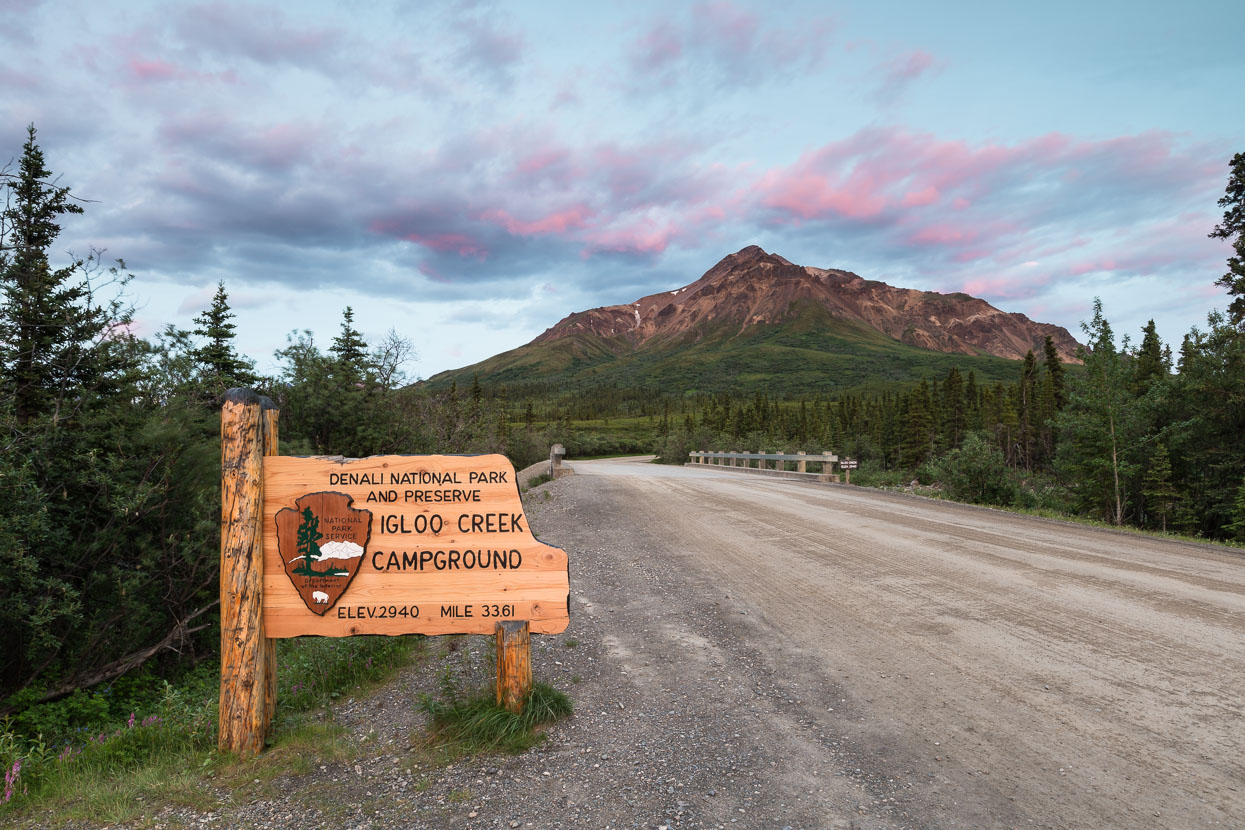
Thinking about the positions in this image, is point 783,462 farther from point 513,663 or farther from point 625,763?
point 625,763

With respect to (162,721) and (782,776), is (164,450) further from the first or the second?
(782,776)

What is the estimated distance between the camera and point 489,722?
386cm

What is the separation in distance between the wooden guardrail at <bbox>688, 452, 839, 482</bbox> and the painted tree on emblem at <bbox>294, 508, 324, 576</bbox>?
65.1 ft

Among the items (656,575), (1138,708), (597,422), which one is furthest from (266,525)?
(597,422)

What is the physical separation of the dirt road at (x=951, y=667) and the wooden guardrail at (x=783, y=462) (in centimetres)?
1201

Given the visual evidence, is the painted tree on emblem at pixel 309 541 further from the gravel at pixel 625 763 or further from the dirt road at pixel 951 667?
the dirt road at pixel 951 667

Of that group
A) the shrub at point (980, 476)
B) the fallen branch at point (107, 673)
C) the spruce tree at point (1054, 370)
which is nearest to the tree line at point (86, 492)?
the fallen branch at point (107, 673)

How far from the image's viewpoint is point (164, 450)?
9430mm

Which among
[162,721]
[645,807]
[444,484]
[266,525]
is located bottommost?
[162,721]

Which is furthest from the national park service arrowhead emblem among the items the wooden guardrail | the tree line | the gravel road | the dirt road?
the wooden guardrail

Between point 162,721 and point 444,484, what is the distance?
303 centimetres

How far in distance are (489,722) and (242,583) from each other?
192 centimetres

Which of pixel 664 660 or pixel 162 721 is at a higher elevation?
pixel 664 660

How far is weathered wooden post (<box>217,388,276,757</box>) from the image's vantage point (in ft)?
12.6
